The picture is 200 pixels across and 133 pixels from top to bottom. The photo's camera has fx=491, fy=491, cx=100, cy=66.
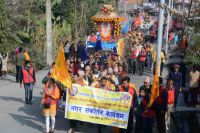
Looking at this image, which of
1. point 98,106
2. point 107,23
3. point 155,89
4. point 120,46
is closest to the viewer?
point 155,89

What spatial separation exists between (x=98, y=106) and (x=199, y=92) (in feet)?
14.7

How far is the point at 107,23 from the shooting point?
23.6 m

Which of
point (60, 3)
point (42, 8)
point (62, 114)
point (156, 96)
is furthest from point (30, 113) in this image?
point (60, 3)

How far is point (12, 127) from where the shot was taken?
13.7 meters

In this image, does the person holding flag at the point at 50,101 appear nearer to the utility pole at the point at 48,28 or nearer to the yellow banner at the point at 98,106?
the yellow banner at the point at 98,106

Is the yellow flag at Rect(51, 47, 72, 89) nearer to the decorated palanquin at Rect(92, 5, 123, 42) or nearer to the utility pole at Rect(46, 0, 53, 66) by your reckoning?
the decorated palanquin at Rect(92, 5, 123, 42)

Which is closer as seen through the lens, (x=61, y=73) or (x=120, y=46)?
(x=61, y=73)

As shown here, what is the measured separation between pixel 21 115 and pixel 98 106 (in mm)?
3631

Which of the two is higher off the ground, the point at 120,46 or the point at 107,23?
the point at 107,23

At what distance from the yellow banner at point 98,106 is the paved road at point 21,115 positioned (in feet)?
3.13

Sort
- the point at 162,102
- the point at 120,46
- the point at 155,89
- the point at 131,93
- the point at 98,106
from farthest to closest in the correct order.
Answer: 1. the point at 120,46
2. the point at 98,106
3. the point at 131,93
4. the point at 162,102
5. the point at 155,89

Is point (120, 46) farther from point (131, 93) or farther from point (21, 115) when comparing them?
point (131, 93)

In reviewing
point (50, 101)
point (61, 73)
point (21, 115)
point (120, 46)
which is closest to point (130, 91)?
point (61, 73)

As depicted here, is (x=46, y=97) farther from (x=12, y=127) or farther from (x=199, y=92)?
(x=199, y=92)
